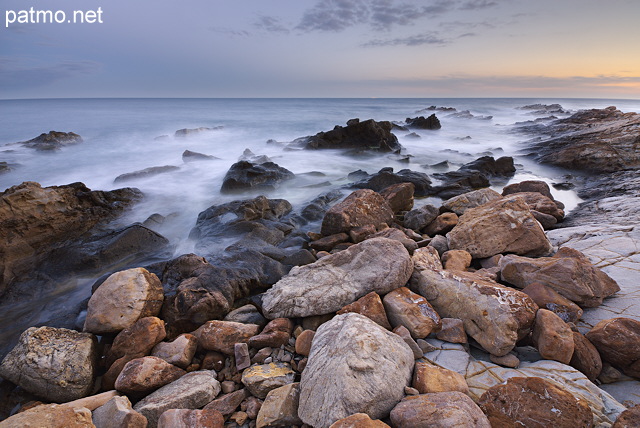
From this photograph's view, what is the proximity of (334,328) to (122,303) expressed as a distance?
8.16 ft

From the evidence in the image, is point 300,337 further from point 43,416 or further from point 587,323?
point 587,323

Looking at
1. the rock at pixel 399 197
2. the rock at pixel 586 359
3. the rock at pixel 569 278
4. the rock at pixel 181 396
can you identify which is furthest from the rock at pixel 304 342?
the rock at pixel 399 197

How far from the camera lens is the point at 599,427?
7.13ft

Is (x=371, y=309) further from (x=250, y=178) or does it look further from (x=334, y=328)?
(x=250, y=178)

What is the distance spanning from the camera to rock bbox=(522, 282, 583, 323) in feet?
10.9

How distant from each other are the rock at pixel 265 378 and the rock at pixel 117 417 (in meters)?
0.83

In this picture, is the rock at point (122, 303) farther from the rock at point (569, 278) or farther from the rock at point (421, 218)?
the rock at point (421, 218)

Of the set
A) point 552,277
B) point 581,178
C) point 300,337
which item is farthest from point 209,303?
point 581,178

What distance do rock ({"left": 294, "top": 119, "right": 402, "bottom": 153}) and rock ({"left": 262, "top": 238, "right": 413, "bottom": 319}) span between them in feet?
43.8

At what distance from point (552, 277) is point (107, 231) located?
7.57 meters

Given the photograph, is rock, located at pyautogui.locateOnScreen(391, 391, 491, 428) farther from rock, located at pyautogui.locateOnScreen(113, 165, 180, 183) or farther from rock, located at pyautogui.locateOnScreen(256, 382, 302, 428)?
rock, located at pyautogui.locateOnScreen(113, 165, 180, 183)

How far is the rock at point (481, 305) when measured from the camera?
2.99 meters

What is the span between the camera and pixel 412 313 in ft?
10.7

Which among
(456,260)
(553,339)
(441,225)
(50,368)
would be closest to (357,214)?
(441,225)
